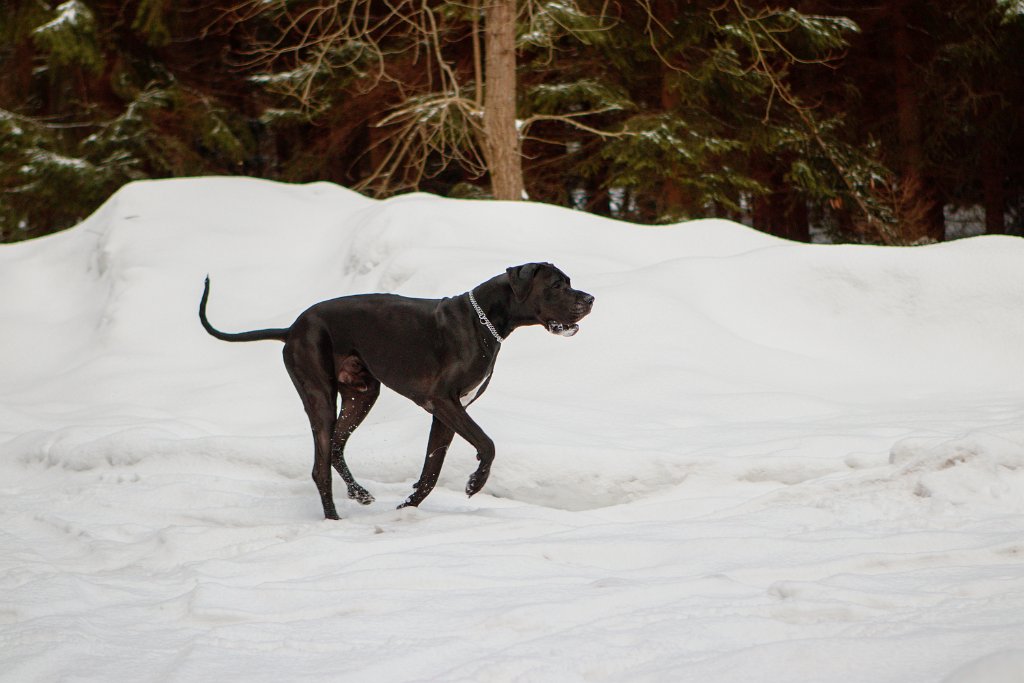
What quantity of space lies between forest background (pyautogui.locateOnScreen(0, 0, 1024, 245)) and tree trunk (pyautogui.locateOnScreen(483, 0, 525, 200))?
4.13 ft

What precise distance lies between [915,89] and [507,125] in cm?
969

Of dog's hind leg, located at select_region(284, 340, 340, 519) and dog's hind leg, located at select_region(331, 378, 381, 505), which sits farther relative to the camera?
dog's hind leg, located at select_region(331, 378, 381, 505)

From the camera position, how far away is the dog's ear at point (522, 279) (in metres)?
5.32

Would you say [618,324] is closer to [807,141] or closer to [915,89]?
[807,141]

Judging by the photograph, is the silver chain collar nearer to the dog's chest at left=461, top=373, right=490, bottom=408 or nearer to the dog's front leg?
the dog's chest at left=461, top=373, right=490, bottom=408

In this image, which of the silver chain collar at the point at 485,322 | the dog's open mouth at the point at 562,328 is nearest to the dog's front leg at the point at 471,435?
the silver chain collar at the point at 485,322

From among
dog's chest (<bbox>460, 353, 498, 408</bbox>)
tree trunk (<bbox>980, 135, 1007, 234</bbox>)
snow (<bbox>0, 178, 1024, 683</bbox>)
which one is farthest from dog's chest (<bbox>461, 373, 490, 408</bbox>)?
tree trunk (<bbox>980, 135, 1007, 234</bbox>)

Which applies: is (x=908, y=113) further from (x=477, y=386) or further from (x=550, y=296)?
(x=477, y=386)

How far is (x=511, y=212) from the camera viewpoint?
10.6m

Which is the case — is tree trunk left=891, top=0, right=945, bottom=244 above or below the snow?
above

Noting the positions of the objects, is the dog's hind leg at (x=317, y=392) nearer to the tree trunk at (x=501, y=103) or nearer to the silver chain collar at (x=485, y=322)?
the silver chain collar at (x=485, y=322)

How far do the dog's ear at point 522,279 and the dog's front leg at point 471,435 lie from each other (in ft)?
2.20

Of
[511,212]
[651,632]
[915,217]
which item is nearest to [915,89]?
[915,217]

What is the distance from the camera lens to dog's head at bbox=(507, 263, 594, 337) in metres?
5.31
